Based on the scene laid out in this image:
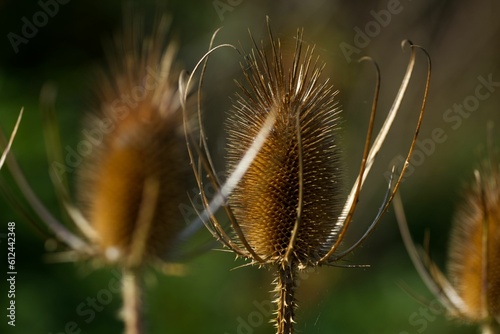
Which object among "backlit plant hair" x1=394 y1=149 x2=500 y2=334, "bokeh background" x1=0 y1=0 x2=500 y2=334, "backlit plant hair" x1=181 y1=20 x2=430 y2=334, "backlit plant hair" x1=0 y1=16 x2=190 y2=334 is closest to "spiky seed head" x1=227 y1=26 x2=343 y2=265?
"backlit plant hair" x1=181 y1=20 x2=430 y2=334

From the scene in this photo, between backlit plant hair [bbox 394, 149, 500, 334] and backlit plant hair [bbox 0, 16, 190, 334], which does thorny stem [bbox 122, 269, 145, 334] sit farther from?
backlit plant hair [bbox 394, 149, 500, 334]

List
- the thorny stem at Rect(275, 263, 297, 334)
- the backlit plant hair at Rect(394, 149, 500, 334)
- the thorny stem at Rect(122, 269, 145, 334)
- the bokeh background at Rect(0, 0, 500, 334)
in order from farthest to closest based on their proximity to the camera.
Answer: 1. the bokeh background at Rect(0, 0, 500, 334)
2. the thorny stem at Rect(122, 269, 145, 334)
3. the backlit plant hair at Rect(394, 149, 500, 334)
4. the thorny stem at Rect(275, 263, 297, 334)

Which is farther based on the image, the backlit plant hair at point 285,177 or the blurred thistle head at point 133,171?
the blurred thistle head at point 133,171

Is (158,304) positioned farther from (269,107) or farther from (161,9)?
(269,107)

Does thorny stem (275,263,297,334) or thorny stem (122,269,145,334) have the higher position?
thorny stem (122,269,145,334)

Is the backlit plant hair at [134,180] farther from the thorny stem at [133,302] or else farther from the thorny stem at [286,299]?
the thorny stem at [286,299]

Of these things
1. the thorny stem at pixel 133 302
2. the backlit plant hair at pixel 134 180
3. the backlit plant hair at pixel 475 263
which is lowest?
the backlit plant hair at pixel 475 263

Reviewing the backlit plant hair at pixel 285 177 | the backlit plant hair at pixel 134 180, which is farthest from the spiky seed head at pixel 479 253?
the backlit plant hair at pixel 134 180
